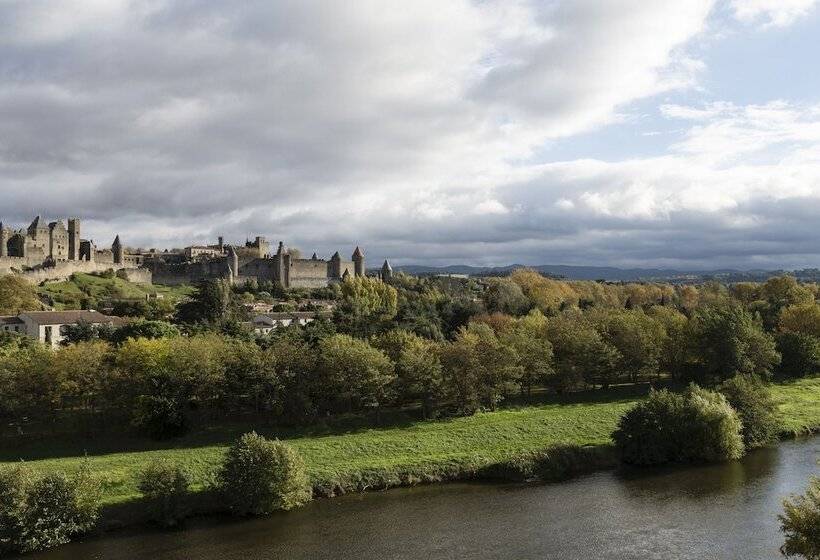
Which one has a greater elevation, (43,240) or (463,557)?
(43,240)

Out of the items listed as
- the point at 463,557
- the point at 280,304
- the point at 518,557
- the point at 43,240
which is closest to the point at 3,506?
the point at 463,557

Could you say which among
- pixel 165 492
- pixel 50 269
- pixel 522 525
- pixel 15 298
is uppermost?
pixel 50 269

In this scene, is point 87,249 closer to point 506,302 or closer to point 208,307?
point 208,307

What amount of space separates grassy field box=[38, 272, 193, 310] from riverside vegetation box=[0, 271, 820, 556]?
99.0ft

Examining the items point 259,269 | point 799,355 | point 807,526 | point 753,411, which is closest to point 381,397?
point 753,411

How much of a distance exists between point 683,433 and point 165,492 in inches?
1031

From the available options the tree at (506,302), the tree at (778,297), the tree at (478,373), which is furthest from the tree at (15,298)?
the tree at (778,297)

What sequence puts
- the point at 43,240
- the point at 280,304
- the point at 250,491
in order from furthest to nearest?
1. the point at 43,240
2. the point at 280,304
3. the point at 250,491

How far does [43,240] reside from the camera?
11050 centimetres

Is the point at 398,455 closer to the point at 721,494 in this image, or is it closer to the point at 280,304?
the point at 721,494

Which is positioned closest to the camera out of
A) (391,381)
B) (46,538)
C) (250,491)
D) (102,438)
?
(46,538)

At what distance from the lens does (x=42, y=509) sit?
27438mm

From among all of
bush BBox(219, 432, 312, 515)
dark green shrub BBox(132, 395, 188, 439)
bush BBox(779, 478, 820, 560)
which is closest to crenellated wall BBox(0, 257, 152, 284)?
dark green shrub BBox(132, 395, 188, 439)

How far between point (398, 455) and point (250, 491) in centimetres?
1037
